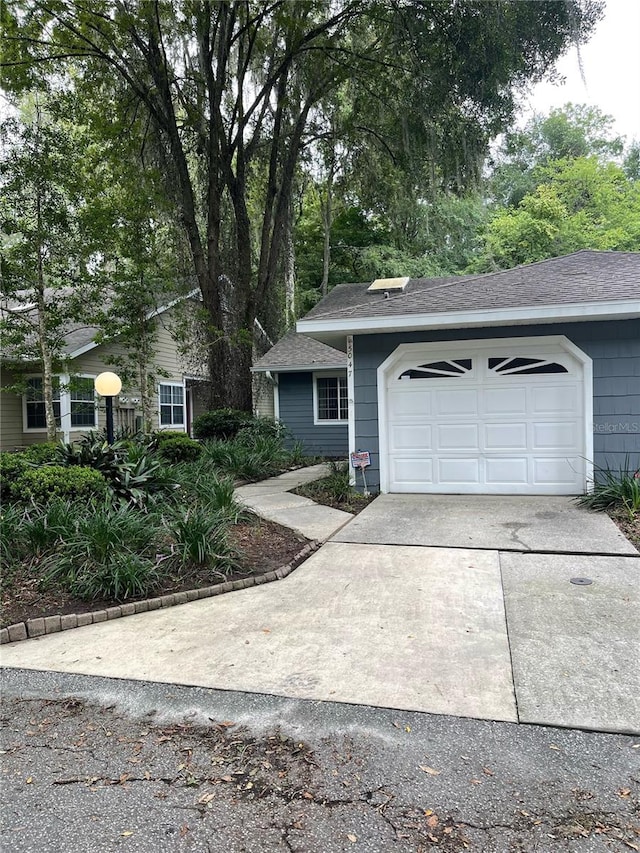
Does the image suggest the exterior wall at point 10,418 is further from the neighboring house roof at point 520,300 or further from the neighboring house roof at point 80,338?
the neighboring house roof at point 520,300

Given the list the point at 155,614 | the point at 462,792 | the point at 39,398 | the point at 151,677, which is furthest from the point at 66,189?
the point at 462,792

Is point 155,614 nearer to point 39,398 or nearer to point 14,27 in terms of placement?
point 39,398

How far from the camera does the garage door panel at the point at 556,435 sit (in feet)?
24.6

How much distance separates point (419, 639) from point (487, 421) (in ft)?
16.5

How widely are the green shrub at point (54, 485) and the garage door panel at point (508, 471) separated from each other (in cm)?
528

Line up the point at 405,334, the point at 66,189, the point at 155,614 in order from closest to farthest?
the point at 155,614 < the point at 405,334 < the point at 66,189

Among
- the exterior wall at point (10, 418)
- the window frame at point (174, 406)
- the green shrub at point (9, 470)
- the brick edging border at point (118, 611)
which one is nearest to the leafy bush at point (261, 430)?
the window frame at point (174, 406)

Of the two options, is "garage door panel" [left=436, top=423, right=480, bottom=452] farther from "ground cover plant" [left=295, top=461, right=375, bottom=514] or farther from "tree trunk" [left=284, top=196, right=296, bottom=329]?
"tree trunk" [left=284, top=196, right=296, bottom=329]

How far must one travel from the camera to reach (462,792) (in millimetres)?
2035

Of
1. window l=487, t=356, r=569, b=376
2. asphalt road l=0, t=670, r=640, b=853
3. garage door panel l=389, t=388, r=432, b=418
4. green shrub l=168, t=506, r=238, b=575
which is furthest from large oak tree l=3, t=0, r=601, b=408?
asphalt road l=0, t=670, r=640, b=853

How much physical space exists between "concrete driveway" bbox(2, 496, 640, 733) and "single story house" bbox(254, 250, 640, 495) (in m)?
2.62

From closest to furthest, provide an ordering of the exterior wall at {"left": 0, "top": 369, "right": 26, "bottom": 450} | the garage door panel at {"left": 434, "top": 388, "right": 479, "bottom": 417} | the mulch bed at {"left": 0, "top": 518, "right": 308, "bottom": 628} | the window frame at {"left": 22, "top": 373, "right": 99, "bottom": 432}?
the mulch bed at {"left": 0, "top": 518, "right": 308, "bottom": 628}
the garage door panel at {"left": 434, "top": 388, "right": 479, "bottom": 417}
the window frame at {"left": 22, "top": 373, "right": 99, "bottom": 432}
the exterior wall at {"left": 0, "top": 369, "right": 26, "bottom": 450}

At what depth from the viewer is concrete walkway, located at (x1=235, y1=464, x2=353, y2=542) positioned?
6.35m

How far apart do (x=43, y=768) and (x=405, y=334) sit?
6.89 m
